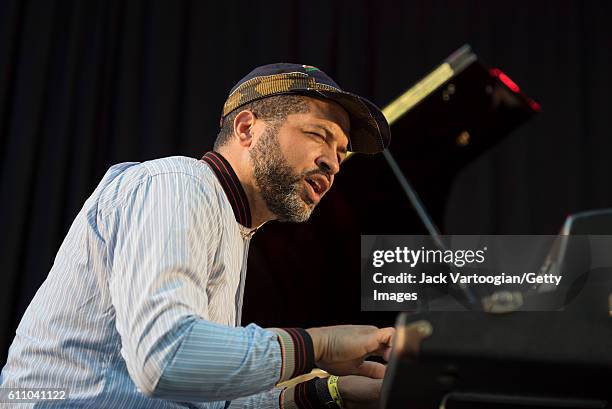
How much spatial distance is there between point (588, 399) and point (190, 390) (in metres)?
0.46

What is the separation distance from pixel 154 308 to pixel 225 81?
7.97 feet

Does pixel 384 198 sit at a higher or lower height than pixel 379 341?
higher

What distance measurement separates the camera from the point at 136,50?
10.2 ft

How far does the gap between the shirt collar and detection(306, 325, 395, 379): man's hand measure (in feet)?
1.12

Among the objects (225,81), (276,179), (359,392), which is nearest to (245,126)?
(276,179)

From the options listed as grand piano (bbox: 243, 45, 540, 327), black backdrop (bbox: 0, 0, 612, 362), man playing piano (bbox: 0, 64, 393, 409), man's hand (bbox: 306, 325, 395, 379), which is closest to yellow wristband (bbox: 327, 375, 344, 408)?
man playing piano (bbox: 0, 64, 393, 409)

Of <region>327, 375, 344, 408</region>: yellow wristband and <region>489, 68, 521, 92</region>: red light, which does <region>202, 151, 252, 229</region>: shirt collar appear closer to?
<region>327, 375, 344, 408</region>: yellow wristband

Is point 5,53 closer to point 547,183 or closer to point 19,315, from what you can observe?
point 19,315

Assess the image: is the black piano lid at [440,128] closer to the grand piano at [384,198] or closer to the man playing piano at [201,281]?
the grand piano at [384,198]

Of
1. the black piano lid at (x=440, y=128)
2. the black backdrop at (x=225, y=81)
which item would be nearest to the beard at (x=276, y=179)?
the black piano lid at (x=440, y=128)

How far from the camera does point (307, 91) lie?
1240 mm

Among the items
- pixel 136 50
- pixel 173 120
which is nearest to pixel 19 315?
pixel 173 120

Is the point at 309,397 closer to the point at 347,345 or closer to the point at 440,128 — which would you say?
the point at 347,345

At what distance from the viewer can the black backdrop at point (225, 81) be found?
2.89 metres
